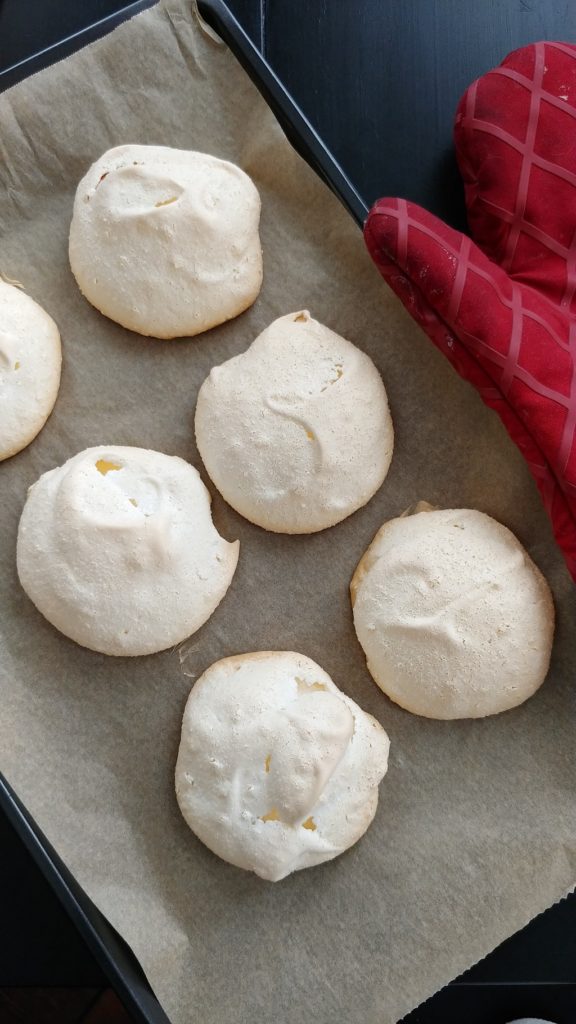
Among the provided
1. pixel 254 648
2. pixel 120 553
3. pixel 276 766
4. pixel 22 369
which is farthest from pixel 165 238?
pixel 276 766

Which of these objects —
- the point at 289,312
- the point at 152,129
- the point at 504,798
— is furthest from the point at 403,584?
the point at 152,129

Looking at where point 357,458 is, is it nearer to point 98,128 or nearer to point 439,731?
point 439,731

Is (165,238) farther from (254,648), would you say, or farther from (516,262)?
(254,648)

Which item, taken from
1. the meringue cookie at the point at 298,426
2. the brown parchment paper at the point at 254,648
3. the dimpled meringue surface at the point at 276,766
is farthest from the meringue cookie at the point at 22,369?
the dimpled meringue surface at the point at 276,766

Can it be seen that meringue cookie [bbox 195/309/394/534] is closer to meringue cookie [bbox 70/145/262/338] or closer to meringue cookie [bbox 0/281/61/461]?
meringue cookie [bbox 70/145/262/338]

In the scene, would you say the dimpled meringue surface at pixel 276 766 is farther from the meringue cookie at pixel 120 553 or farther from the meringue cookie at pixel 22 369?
the meringue cookie at pixel 22 369

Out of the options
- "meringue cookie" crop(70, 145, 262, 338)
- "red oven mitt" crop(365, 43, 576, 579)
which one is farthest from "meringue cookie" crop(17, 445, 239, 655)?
"red oven mitt" crop(365, 43, 576, 579)
